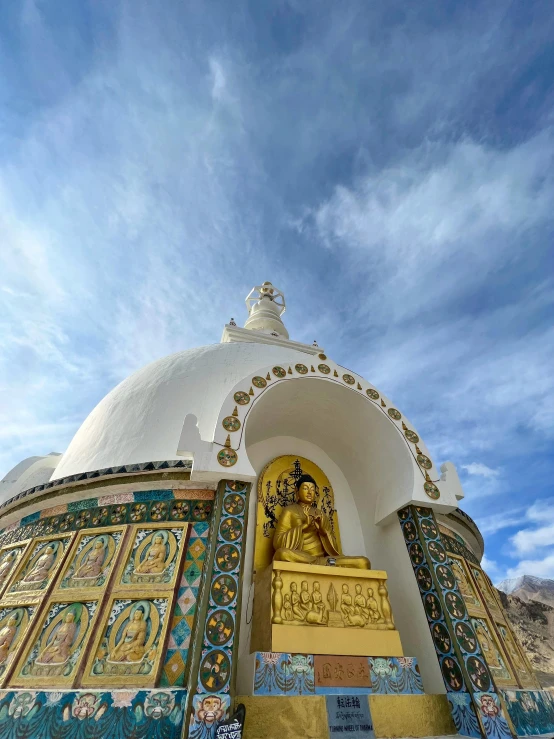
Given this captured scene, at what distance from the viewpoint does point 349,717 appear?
357cm

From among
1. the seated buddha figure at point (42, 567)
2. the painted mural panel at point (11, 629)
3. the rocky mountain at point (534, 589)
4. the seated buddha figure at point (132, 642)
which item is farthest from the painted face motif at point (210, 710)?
the rocky mountain at point (534, 589)

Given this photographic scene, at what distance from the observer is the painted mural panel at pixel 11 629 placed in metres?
4.08

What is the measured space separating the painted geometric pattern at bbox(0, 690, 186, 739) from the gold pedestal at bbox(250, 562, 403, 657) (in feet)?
3.40

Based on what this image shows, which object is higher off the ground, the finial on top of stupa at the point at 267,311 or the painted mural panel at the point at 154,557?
the finial on top of stupa at the point at 267,311

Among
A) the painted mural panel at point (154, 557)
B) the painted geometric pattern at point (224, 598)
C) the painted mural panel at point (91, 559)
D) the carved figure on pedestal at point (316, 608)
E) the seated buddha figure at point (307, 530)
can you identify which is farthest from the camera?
the seated buddha figure at point (307, 530)

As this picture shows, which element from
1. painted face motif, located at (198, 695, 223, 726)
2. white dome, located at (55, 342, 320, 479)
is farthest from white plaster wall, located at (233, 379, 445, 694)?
painted face motif, located at (198, 695, 223, 726)

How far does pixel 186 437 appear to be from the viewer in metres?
4.55

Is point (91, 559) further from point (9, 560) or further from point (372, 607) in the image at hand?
point (372, 607)

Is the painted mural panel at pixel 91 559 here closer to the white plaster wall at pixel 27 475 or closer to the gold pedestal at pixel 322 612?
the gold pedestal at pixel 322 612

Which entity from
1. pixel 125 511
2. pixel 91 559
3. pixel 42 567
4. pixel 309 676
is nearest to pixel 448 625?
pixel 309 676

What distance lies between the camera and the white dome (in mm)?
5977

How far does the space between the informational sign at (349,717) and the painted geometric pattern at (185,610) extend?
138 centimetres

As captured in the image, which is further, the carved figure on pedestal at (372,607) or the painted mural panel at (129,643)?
the carved figure on pedestal at (372,607)

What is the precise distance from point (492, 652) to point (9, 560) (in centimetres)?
654
